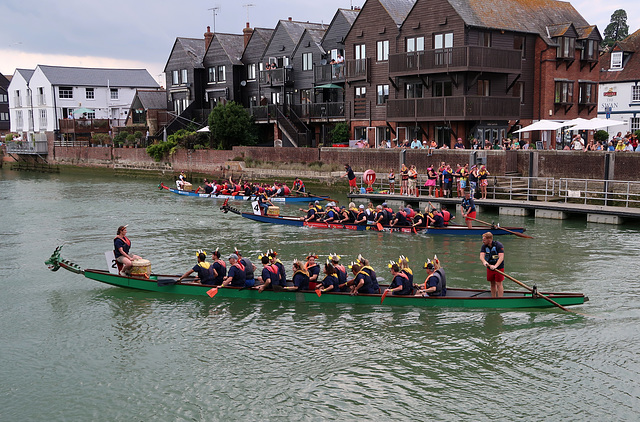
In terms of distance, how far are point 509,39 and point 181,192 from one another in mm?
25314

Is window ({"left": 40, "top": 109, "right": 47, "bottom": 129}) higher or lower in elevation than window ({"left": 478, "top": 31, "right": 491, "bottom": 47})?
lower

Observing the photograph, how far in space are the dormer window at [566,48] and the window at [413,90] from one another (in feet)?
32.1

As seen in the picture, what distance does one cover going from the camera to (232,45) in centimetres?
6397

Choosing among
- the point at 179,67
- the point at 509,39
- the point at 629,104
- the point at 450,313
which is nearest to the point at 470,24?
the point at 509,39

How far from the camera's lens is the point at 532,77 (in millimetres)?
42500

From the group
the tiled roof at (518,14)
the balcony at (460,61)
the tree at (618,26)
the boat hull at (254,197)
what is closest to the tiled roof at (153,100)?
the boat hull at (254,197)

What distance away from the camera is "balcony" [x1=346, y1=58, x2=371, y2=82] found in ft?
151

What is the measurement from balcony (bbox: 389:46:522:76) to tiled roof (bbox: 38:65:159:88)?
180ft

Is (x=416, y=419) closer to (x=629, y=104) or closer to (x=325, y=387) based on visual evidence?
(x=325, y=387)

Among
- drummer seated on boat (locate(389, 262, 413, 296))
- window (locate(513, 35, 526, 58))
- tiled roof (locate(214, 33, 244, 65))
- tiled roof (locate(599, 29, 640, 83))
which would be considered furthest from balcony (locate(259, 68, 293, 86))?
drummer seated on boat (locate(389, 262, 413, 296))

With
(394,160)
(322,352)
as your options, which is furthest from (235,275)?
(394,160)

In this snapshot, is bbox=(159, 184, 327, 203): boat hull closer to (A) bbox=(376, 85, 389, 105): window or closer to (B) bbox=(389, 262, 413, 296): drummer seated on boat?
(A) bbox=(376, 85, 389, 105): window

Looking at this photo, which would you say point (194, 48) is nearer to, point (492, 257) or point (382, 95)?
point (382, 95)

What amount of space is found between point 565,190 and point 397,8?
21.9 metres
